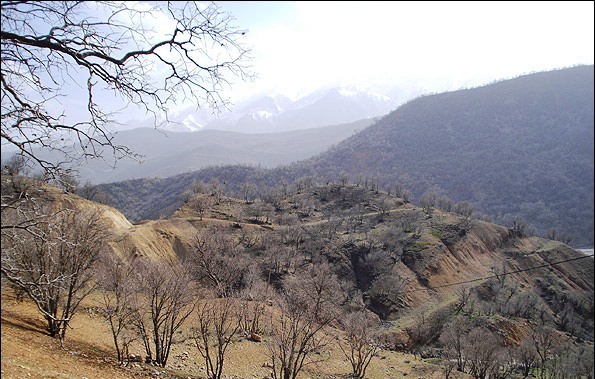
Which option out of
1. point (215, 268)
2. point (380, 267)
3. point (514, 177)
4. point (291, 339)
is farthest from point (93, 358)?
point (514, 177)

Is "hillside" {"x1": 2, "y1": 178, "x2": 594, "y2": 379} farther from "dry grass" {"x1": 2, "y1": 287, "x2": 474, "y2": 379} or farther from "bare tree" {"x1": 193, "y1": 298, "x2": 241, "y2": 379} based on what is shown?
"bare tree" {"x1": 193, "y1": 298, "x2": 241, "y2": 379}

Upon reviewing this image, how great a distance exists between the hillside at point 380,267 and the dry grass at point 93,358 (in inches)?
6.8

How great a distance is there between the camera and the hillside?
102 ft

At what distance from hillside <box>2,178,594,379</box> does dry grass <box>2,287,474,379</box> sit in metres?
0.17

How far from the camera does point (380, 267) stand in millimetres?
64812

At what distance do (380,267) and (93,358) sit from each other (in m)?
56.2

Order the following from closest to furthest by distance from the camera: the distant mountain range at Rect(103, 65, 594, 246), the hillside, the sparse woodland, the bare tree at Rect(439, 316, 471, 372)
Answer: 1. the sparse woodland
2. the hillside
3. the bare tree at Rect(439, 316, 471, 372)
4. the distant mountain range at Rect(103, 65, 594, 246)

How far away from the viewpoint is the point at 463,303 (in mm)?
55844

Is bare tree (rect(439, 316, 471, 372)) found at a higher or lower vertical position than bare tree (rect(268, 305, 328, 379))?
lower

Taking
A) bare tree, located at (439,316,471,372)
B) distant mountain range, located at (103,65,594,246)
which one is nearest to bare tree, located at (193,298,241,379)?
bare tree, located at (439,316,471,372)

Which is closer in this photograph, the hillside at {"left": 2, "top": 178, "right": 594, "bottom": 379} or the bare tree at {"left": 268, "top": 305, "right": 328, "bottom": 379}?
the bare tree at {"left": 268, "top": 305, "right": 328, "bottom": 379}

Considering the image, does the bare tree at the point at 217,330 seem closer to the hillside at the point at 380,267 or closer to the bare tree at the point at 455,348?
the hillside at the point at 380,267

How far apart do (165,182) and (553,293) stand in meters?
163

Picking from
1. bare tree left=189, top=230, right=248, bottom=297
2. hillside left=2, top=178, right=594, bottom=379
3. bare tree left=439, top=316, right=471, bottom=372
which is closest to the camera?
bare tree left=189, top=230, right=248, bottom=297
